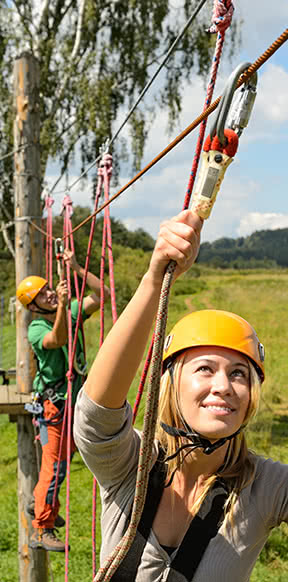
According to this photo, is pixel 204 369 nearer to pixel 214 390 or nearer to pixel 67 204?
pixel 214 390

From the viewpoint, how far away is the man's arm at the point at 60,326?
3206mm

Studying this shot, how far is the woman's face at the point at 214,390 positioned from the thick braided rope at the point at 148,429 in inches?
7.2

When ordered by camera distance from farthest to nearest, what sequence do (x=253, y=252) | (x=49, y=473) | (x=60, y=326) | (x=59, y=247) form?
(x=253, y=252) → (x=49, y=473) → (x=59, y=247) → (x=60, y=326)

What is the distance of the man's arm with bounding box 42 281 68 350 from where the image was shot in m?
3.21

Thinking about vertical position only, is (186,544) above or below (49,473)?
above

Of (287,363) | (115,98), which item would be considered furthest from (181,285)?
(115,98)

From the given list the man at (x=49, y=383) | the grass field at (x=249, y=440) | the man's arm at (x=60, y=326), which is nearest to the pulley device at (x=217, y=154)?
the grass field at (x=249, y=440)

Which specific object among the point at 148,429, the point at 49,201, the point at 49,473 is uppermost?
the point at 49,201

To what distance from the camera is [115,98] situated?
10508mm

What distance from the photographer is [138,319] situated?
3.22ft

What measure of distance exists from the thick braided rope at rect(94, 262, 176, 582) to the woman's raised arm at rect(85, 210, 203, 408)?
0.03m

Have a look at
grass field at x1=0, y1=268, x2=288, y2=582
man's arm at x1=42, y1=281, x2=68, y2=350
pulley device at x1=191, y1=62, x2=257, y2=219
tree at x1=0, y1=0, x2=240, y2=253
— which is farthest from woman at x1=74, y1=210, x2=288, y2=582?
tree at x1=0, y1=0, x2=240, y2=253

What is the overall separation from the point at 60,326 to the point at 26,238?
108 cm

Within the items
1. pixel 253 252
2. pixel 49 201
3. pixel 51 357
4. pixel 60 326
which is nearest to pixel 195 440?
pixel 60 326
